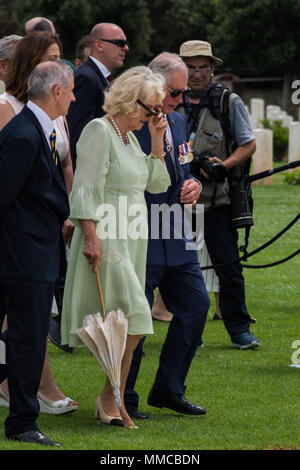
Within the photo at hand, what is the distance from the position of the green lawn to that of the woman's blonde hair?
1620 mm

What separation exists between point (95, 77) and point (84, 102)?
206 millimetres

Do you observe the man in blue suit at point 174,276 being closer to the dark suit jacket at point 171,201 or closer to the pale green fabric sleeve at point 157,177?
the dark suit jacket at point 171,201

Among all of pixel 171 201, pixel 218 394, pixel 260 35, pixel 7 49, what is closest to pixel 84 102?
pixel 7 49

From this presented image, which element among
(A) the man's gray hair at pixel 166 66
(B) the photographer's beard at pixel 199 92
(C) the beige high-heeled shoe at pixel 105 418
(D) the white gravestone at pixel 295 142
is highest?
(A) the man's gray hair at pixel 166 66

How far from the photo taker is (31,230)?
195 inches

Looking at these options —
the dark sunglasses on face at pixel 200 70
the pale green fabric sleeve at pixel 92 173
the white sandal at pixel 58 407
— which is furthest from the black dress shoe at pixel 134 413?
the dark sunglasses on face at pixel 200 70

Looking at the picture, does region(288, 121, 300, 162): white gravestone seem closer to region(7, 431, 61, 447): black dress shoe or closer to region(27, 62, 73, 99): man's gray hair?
region(27, 62, 73, 99): man's gray hair

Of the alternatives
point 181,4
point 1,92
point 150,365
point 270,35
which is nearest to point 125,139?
point 1,92

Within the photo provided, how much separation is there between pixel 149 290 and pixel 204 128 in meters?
2.13

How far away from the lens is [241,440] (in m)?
5.32

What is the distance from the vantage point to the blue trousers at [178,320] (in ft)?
19.4

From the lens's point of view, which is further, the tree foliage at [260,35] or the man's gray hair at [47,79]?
the tree foliage at [260,35]

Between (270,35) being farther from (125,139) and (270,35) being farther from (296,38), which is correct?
(125,139)

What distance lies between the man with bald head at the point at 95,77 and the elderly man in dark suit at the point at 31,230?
232 cm
